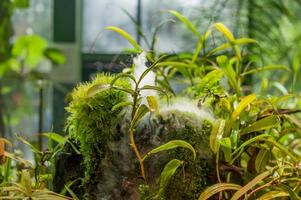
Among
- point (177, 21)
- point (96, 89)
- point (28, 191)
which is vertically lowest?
point (28, 191)

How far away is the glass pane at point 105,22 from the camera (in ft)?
6.54

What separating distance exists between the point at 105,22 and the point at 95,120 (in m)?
1.54

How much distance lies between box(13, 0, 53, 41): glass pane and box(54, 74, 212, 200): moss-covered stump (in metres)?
1.67

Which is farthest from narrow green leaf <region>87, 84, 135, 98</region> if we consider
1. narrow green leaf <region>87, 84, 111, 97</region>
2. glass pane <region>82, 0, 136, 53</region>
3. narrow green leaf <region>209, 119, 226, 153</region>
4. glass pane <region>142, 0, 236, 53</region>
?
glass pane <region>82, 0, 136, 53</region>

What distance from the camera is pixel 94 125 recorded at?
24.3 inches

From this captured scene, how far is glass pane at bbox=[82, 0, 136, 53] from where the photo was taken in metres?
1.99

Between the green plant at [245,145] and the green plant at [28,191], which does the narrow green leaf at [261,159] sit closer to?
the green plant at [245,145]

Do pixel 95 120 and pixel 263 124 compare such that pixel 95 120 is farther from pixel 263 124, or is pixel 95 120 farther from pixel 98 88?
pixel 263 124

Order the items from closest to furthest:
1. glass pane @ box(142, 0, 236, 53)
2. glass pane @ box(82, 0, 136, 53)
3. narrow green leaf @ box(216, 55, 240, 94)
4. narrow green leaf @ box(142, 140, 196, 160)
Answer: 1. narrow green leaf @ box(142, 140, 196, 160)
2. narrow green leaf @ box(216, 55, 240, 94)
3. glass pane @ box(142, 0, 236, 53)
4. glass pane @ box(82, 0, 136, 53)

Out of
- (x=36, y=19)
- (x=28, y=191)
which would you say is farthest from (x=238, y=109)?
(x=36, y=19)

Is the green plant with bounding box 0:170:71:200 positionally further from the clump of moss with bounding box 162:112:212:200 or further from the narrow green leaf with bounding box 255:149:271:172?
the narrow green leaf with bounding box 255:149:271:172

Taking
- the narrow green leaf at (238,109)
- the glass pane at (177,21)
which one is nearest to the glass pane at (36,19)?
the glass pane at (177,21)

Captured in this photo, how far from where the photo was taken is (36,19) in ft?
7.45

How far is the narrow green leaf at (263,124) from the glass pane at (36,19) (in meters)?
1.71
